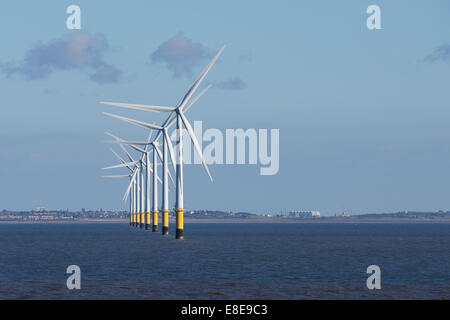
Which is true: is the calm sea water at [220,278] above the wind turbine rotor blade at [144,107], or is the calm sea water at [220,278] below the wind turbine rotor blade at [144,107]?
below

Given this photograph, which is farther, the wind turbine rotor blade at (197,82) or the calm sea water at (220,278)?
the wind turbine rotor blade at (197,82)

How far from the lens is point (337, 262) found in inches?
3708

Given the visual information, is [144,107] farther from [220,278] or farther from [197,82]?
[220,278]

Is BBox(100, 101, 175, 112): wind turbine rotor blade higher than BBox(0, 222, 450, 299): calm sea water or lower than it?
higher

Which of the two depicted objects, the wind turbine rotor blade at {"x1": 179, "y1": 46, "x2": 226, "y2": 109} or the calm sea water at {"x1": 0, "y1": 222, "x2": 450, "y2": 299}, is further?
the wind turbine rotor blade at {"x1": 179, "y1": 46, "x2": 226, "y2": 109}

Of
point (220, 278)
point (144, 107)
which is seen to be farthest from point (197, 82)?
point (220, 278)

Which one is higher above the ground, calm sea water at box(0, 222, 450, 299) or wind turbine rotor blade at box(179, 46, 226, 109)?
wind turbine rotor blade at box(179, 46, 226, 109)

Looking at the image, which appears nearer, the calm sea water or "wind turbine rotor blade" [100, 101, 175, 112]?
the calm sea water

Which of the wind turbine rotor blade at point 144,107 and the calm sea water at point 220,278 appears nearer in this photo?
the calm sea water at point 220,278
